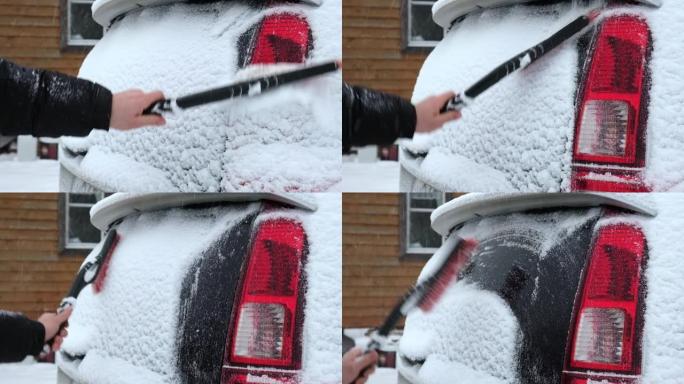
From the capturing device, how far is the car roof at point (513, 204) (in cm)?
205

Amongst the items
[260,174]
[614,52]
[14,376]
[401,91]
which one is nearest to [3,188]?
[14,376]

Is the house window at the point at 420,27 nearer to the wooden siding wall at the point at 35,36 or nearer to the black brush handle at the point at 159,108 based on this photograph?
the black brush handle at the point at 159,108

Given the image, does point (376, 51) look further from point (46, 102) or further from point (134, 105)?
point (46, 102)

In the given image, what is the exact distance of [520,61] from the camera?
2.10 meters

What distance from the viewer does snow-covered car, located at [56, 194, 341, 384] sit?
6.66ft

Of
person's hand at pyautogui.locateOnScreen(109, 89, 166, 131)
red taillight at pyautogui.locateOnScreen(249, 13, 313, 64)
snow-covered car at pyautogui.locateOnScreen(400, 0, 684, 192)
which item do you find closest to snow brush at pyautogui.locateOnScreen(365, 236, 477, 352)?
snow-covered car at pyautogui.locateOnScreen(400, 0, 684, 192)

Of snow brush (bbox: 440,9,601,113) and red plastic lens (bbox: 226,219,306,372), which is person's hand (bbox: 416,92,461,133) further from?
red plastic lens (bbox: 226,219,306,372)

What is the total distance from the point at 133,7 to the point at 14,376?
26.4 inches

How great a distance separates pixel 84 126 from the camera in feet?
6.78

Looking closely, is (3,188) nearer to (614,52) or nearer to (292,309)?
(292,309)

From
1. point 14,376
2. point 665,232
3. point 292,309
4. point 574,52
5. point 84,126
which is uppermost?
point 574,52

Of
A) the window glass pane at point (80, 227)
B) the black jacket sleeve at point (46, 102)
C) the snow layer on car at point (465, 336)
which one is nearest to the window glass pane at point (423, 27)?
the snow layer on car at point (465, 336)

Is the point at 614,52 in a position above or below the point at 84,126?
above

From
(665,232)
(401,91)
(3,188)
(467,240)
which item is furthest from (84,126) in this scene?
(665,232)
